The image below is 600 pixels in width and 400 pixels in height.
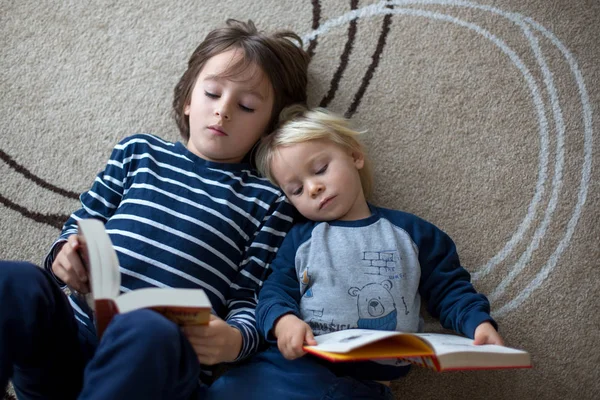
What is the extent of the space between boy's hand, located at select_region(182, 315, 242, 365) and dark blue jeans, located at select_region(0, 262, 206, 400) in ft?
0.12

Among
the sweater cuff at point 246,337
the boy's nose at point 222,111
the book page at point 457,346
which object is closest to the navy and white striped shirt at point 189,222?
the sweater cuff at point 246,337

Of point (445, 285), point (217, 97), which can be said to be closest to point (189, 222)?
point (217, 97)

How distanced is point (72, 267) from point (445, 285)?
0.66m

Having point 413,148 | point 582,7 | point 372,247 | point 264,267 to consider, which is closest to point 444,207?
point 413,148

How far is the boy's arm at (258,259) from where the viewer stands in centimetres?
110

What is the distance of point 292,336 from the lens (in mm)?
939

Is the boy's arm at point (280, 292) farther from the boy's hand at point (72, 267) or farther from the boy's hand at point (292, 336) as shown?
the boy's hand at point (72, 267)

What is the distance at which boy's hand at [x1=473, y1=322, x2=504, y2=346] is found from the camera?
3.13 feet

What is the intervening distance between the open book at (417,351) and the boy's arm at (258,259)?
228 mm

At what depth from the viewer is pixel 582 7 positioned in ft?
4.35

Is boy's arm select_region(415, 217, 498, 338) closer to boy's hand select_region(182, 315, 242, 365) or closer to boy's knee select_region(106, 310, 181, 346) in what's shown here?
boy's hand select_region(182, 315, 242, 365)

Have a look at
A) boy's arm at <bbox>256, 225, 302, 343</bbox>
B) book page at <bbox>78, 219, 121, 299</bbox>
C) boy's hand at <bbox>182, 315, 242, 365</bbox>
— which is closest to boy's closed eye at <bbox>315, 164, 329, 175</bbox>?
boy's arm at <bbox>256, 225, 302, 343</bbox>

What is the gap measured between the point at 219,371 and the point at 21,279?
46 cm

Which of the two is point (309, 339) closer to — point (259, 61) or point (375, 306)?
point (375, 306)
